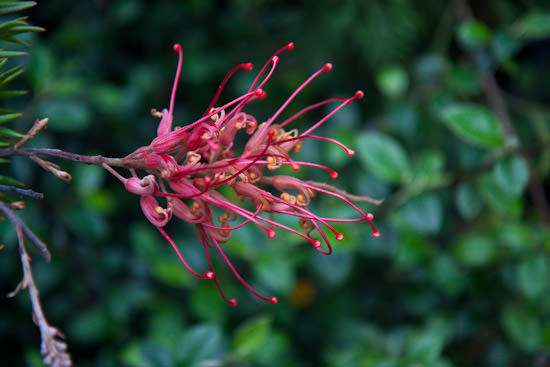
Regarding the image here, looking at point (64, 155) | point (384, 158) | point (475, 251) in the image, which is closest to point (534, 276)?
point (475, 251)

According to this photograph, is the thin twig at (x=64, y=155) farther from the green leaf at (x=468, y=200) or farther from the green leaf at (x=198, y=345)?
the green leaf at (x=468, y=200)

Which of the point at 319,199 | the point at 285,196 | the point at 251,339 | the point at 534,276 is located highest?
the point at 285,196

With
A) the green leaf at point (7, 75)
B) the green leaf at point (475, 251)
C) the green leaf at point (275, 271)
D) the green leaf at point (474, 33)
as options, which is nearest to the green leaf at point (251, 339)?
the green leaf at point (275, 271)

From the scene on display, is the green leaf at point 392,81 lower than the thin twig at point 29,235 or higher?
higher

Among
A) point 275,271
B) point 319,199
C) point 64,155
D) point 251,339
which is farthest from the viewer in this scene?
point 319,199

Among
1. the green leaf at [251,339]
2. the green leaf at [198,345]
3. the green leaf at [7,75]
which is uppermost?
the green leaf at [7,75]

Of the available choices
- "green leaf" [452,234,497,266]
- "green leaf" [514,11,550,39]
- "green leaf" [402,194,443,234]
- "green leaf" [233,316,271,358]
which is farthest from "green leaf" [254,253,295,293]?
"green leaf" [514,11,550,39]

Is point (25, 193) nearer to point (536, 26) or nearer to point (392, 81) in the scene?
point (392, 81)

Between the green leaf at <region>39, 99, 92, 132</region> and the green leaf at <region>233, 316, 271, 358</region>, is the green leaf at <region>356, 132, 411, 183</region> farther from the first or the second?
the green leaf at <region>39, 99, 92, 132</region>
